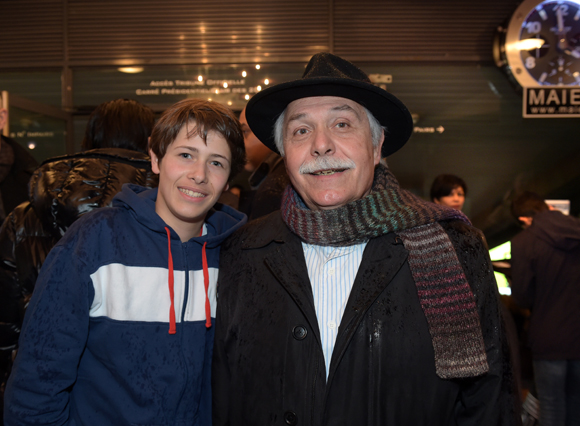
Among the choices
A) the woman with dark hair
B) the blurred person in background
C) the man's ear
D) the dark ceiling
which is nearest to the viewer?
the man's ear

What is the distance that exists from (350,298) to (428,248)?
0.31 metres

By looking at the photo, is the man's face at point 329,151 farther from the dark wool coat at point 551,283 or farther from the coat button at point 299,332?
Answer: the dark wool coat at point 551,283

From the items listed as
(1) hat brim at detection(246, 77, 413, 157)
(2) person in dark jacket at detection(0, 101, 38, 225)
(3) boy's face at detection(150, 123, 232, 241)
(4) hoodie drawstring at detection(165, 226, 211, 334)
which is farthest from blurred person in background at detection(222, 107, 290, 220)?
(2) person in dark jacket at detection(0, 101, 38, 225)

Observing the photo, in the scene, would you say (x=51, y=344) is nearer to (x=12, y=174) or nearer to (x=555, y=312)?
(x=12, y=174)

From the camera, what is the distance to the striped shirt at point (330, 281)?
1.40 meters

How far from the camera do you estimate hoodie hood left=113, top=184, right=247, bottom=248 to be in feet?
5.02

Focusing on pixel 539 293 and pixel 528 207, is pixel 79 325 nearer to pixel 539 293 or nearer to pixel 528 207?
pixel 539 293

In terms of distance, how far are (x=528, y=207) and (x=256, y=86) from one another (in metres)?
3.05

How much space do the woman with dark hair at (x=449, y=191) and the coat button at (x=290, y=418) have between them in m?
3.29

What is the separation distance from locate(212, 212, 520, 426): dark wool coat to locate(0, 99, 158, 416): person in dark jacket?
2.25 feet

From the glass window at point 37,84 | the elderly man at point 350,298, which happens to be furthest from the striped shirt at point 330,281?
the glass window at point 37,84

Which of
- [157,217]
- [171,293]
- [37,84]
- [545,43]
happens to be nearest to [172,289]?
[171,293]

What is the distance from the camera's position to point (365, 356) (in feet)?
4.38

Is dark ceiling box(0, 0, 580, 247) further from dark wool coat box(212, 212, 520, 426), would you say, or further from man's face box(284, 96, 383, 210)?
dark wool coat box(212, 212, 520, 426)
